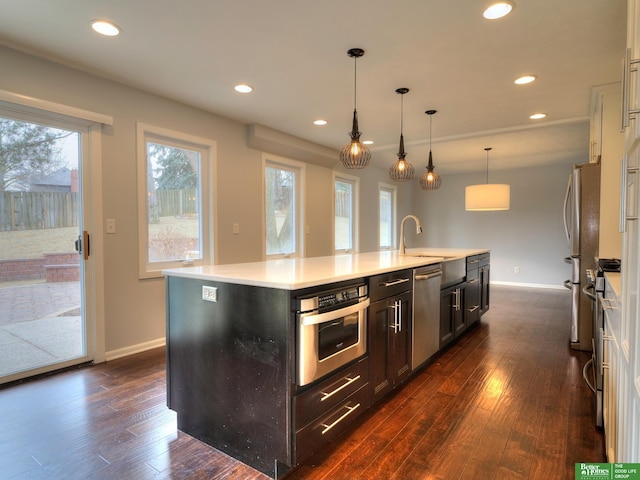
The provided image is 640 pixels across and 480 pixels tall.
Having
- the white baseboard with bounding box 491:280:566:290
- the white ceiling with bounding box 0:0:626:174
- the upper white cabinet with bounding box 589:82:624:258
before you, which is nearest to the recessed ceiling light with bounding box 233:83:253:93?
the white ceiling with bounding box 0:0:626:174

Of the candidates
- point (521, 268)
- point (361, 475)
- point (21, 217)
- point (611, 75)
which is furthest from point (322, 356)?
point (521, 268)

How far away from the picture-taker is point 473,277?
12.7ft

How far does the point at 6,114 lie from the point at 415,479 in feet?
11.2

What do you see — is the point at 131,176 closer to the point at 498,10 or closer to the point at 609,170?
the point at 498,10

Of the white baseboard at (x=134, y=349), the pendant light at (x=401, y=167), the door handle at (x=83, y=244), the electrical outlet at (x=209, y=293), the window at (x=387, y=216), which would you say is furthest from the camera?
the window at (x=387, y=216)

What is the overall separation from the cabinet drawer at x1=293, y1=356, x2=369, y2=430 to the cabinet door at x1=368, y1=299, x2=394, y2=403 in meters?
0.08

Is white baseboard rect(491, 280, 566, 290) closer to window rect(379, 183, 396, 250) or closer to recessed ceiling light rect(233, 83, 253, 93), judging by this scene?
window rect(379, 183, 396, 250)

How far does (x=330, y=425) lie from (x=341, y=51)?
7.92 ft

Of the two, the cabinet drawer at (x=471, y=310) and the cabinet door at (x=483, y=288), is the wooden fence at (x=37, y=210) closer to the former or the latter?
the cabinet drawer at (x=471, y=310)

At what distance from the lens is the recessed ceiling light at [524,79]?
9.67 feet

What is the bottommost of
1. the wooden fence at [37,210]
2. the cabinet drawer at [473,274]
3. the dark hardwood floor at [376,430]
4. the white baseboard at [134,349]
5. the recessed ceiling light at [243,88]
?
the dark hardwood floor at [376,430]

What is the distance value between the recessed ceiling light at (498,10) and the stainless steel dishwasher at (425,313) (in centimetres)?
167

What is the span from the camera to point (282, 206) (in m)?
5.00

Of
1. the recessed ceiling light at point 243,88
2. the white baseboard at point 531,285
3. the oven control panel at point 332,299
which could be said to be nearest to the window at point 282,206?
the recessed ceiling light at point 243,88
